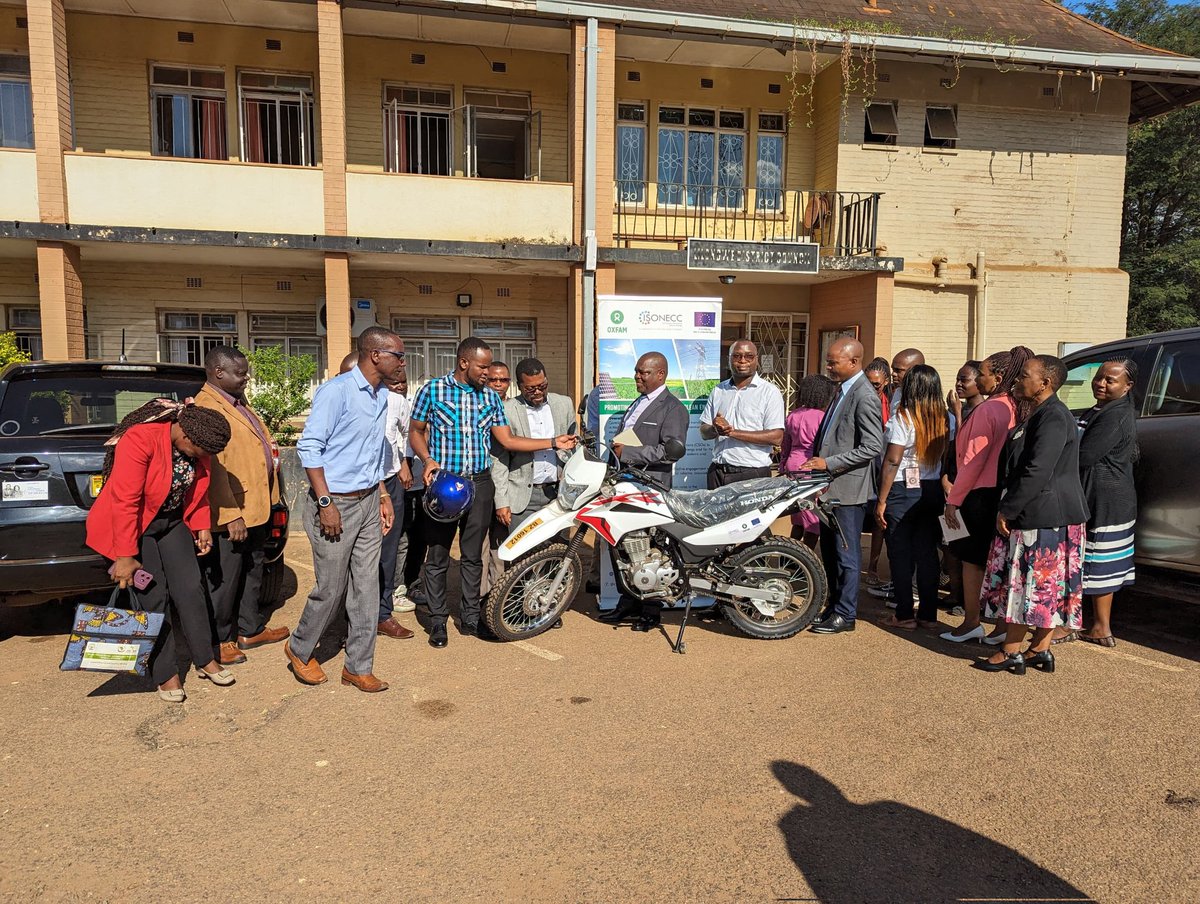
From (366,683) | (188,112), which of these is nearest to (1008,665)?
(366,683)

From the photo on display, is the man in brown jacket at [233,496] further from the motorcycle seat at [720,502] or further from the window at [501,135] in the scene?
the window at [501,135]

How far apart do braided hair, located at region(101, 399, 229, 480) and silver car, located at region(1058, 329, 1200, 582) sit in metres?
5.53

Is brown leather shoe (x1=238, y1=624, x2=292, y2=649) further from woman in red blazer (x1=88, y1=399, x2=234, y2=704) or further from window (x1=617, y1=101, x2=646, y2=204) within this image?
window (x1=617, y1=101, x2=646, y2=204)

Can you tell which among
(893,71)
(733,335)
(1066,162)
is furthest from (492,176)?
(1066,162)

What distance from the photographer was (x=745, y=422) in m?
6.02

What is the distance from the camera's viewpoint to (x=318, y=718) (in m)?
4.18

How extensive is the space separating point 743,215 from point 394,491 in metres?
10.4

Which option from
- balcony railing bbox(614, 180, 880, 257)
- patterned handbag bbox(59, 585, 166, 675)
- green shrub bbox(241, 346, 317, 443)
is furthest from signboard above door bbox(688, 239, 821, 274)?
patterned handbag bbox(59, 585, 166, 675)

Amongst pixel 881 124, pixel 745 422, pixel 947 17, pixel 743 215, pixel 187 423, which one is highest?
pixel 947 17

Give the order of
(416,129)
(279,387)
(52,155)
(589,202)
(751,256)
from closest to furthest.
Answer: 1. (279,387)
2. (52,155)
3. (589,202)
4. (751,256)
5. (416,129)

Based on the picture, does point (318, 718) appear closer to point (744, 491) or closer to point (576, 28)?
point (744, 491)

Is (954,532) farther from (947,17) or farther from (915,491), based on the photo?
(947,17)

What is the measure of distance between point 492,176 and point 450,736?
11.9 m

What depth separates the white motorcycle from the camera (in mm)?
5168
